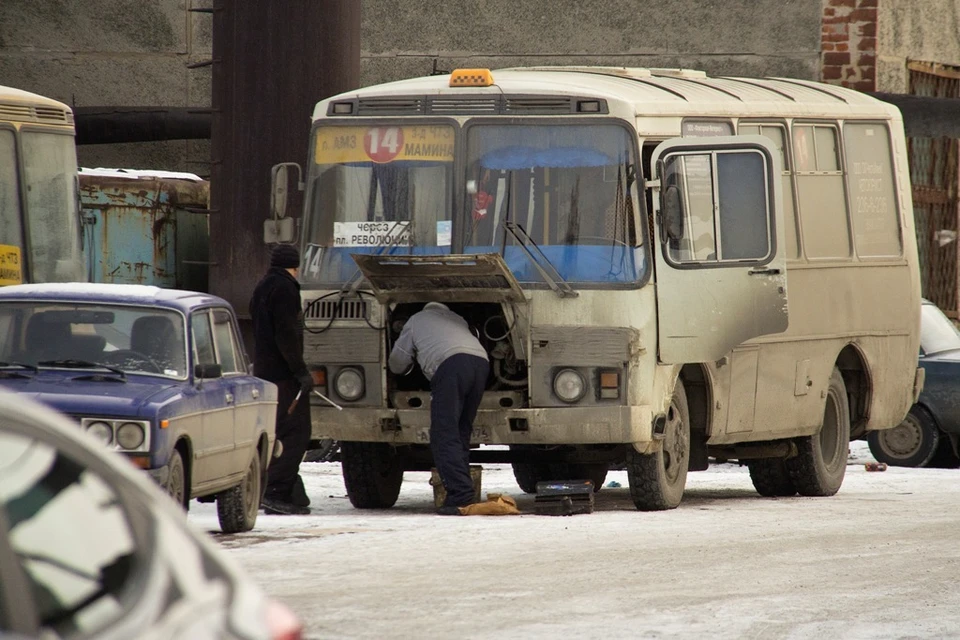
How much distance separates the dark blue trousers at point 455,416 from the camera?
13.1m

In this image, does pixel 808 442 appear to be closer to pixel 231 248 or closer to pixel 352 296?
pixel 352 296

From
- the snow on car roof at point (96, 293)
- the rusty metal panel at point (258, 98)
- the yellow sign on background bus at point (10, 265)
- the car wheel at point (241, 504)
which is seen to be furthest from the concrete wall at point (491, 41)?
the snow on car roof at point (96, 293)

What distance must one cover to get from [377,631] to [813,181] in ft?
28.7

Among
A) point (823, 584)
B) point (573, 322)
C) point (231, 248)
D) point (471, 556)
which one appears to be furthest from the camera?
point (231, 248)

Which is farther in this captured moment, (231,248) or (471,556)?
(231,248)

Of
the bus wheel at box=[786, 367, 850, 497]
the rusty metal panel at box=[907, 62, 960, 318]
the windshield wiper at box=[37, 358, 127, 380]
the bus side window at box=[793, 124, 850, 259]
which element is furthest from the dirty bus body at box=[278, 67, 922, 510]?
the rusty metal panel at box=[907, 62, 960, 318]

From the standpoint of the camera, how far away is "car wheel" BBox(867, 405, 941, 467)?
20625 mm

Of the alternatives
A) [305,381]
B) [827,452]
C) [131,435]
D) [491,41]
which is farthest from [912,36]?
[131,435]

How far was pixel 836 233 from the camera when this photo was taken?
52.5 feet

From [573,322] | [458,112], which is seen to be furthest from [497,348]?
[458,112]

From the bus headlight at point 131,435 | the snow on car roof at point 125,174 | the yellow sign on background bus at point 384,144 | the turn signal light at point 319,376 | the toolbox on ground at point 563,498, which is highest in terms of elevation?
the yellow sign on background bus at point 384,144

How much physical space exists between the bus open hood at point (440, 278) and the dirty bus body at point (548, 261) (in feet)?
0.06

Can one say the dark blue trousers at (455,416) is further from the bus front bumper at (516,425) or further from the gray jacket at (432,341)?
the bus front bumper at (516,425)

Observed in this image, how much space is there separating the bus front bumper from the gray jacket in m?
0.41
